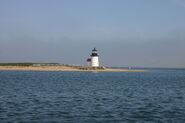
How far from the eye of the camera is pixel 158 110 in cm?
2334

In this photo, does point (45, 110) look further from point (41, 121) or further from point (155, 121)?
point (155, 121)

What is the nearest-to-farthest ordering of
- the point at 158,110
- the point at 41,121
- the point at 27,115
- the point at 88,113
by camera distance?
the point at 41,121, the point at 27,115, the point at 88,113, the point at 158,110

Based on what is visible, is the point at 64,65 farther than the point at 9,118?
Yes

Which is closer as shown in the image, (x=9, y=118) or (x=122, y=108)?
(x=9, y=118)

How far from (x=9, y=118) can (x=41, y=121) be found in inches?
94.1

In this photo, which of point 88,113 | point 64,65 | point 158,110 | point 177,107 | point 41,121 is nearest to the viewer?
point 41,121

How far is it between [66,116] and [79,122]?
213cm

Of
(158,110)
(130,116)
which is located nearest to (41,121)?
(130,116)

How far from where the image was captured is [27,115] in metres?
20.2

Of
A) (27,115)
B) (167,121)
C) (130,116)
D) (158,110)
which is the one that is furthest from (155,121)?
(27,115)

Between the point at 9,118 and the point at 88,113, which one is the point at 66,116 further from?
the point at 9,118

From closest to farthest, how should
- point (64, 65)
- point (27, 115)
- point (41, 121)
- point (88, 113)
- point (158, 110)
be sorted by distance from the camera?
point (41, 121)
point (27, 115)
point (88, 113)
point (158, 110)
point (64, 65)

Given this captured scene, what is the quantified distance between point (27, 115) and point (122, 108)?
26.8 ft

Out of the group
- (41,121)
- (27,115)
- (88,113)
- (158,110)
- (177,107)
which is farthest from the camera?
(177,107)
